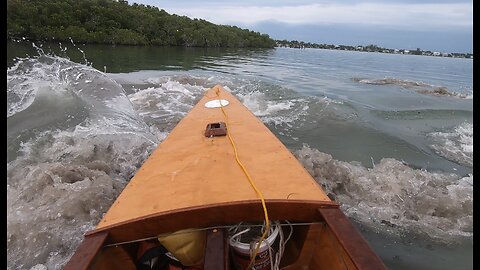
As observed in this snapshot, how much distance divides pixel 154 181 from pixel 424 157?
564 centimetres

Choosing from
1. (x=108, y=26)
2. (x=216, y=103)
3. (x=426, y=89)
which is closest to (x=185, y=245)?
(x=216, y=103)

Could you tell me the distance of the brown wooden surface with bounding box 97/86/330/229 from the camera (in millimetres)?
2650

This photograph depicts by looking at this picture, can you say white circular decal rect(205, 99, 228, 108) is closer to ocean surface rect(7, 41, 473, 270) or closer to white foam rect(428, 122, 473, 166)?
ocean surface rect(7, 41, 473, 270)

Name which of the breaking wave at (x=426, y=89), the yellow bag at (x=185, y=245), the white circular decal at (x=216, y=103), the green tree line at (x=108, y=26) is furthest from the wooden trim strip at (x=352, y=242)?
the green tree line at (x=108, y=26)

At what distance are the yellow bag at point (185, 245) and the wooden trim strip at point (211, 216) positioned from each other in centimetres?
5

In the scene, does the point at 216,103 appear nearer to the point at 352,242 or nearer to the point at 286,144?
the point at 286,144

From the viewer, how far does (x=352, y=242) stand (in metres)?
2.16

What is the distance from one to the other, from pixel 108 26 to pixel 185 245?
42949mm

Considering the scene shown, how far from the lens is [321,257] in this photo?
8.64ft

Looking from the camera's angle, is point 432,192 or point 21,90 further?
point 21,90

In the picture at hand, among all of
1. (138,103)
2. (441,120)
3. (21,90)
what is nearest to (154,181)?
(21,90)

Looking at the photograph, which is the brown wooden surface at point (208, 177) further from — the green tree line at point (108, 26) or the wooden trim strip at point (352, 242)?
the green tree line at point (108, 26)

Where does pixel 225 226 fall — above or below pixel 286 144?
above
